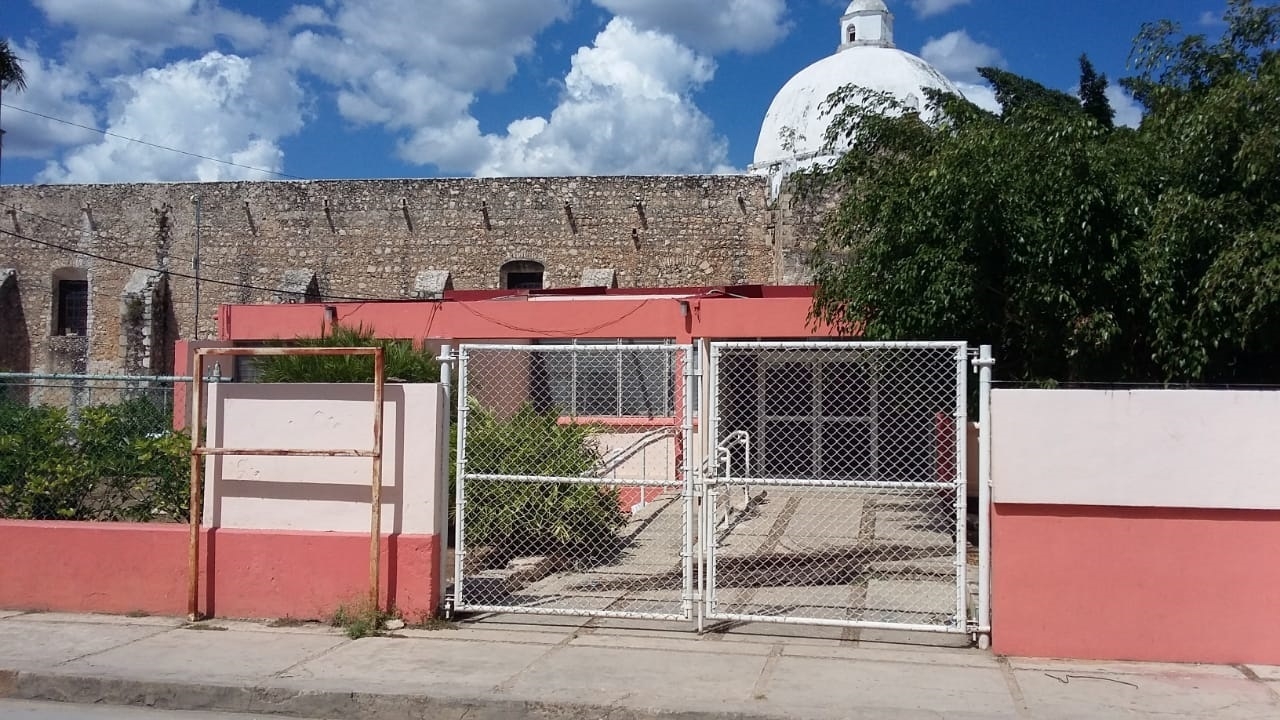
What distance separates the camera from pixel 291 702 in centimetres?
553

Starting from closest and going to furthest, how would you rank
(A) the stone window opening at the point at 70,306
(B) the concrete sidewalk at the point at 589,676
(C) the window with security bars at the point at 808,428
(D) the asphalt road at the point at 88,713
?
1. (B) the concrete sidewalk at the point at 589,676
2. (D) the asphalt road at the point at 88,713
3. (C) the window with security bars at the point at 808,428
4. (A) the stone window opening at the point at 70,306

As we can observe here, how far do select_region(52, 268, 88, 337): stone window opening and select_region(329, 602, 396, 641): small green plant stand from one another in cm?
2477

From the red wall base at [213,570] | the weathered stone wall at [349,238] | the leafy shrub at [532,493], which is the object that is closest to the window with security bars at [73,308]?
the weathered stone wall at [349,238]

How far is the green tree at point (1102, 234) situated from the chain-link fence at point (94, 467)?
605 cm

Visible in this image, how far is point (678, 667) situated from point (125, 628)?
369cm

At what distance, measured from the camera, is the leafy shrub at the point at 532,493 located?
29.3 feet

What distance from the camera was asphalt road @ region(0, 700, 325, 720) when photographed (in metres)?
5.48

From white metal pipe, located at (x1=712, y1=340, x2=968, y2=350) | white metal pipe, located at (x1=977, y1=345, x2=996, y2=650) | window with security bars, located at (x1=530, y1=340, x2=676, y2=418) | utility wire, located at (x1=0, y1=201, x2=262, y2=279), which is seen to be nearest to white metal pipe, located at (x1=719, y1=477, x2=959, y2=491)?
white metal pipe, located at (x1=977, y1=345, x2=996, y2=650)

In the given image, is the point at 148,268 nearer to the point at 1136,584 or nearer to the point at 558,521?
the point at 558,521

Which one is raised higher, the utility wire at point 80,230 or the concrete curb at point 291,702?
the utility wire at point 80,230

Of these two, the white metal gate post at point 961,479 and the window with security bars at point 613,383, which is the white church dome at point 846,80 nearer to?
the window with security bars at point 613,383

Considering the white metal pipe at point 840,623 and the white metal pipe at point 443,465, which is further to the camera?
the white metal pipe at point 443,465

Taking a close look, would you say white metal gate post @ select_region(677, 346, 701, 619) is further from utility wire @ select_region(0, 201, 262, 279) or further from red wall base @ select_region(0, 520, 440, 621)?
utility wire @ select_region(0, 201, 262, 279)

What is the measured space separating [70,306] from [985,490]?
28.2 m
